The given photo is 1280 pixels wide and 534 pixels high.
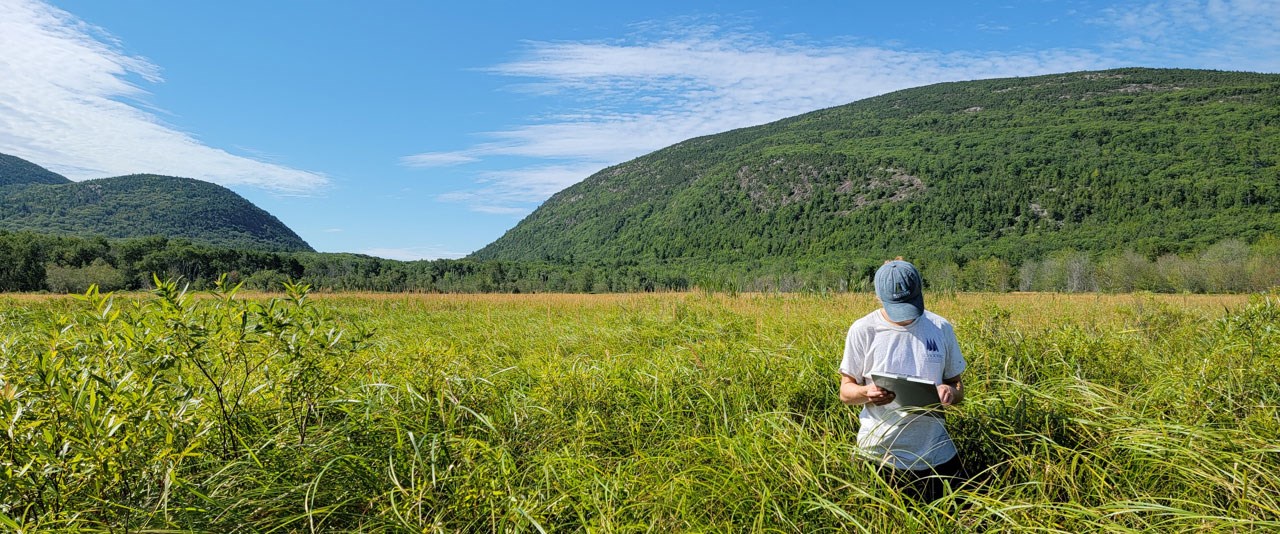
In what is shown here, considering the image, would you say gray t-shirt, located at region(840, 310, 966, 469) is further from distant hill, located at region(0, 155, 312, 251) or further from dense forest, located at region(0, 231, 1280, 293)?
distant hill, located at region(0, 155, 312, 251)

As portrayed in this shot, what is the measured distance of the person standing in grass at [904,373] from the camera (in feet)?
8.20

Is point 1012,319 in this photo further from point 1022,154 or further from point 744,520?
point 1022,154

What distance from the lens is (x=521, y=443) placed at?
3.24 meters

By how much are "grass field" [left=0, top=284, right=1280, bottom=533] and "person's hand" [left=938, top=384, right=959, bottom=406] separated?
0.40 metres

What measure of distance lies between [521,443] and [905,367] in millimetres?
2057

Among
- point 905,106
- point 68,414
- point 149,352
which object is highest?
point 905,106

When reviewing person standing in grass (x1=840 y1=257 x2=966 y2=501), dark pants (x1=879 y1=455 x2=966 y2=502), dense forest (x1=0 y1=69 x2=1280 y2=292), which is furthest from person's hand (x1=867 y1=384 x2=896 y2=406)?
dense forest (x1=0 y1=69 x2=1280 y2=292)

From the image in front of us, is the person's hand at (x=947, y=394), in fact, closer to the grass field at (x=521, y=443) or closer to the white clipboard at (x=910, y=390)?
the white clipboard at (x=910, y=390)

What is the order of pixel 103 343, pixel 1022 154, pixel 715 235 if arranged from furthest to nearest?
pixel 715 235 → pixel 1022 154 → pixel 103 343

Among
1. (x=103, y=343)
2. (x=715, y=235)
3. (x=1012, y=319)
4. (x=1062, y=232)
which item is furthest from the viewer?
(x=715, y=235)

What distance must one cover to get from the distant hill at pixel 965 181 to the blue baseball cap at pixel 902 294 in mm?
80447

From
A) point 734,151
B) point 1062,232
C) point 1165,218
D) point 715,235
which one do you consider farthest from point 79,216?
point 1165,218

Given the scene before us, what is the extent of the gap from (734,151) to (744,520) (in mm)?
181495

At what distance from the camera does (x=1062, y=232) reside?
85938mm
